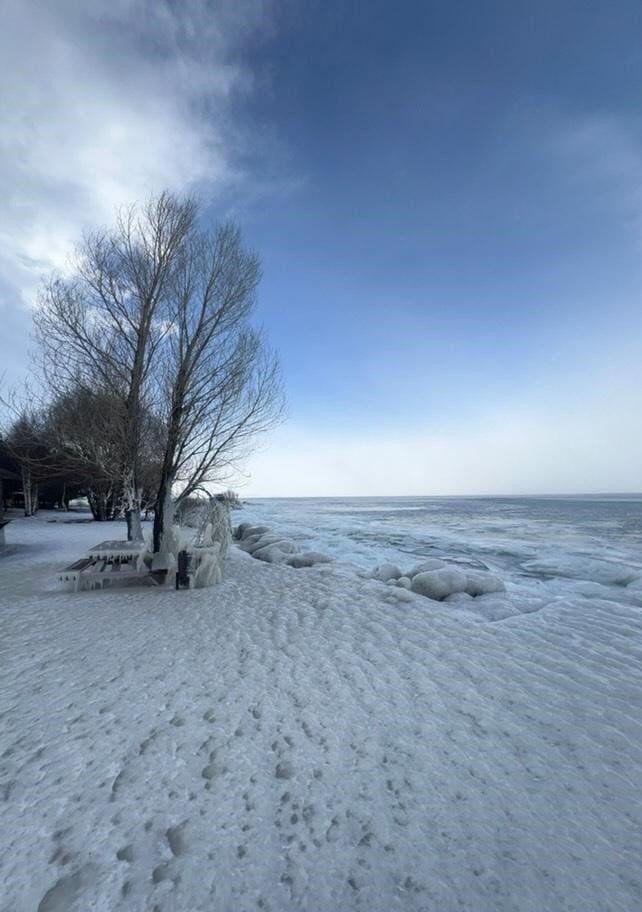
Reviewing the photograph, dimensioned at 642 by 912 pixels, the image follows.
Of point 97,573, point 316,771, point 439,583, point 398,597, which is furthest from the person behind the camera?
point 439,583

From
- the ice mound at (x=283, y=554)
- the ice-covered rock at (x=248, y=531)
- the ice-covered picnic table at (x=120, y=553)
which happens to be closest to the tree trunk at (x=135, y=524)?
the ice-covered picnic table at (x=120, y=553)

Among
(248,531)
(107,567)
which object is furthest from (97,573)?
(248,531)

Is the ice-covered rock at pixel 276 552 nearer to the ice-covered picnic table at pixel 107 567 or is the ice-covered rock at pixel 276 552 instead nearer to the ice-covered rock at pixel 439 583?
the ice-covered picnic table at pixel 107 567

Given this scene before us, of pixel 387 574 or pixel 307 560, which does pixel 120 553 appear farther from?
pixel 387 574

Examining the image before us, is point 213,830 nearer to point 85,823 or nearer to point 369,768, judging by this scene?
point 85,823

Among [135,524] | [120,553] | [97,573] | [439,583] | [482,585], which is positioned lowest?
[482,585]

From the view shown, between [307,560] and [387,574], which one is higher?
[307,560]

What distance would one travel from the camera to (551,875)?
6.69ft

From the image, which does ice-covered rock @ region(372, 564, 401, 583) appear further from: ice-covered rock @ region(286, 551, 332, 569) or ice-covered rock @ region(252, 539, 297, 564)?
ice-covered rock @ region(252, 539, 297, 564)

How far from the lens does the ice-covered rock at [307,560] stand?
1123 cm

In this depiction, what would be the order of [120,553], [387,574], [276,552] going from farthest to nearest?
[276,552] → [387,574] → [120,553]

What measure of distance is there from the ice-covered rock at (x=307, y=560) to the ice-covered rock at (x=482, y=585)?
166 inches

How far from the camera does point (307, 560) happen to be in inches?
445

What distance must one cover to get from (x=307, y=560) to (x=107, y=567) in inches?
201
